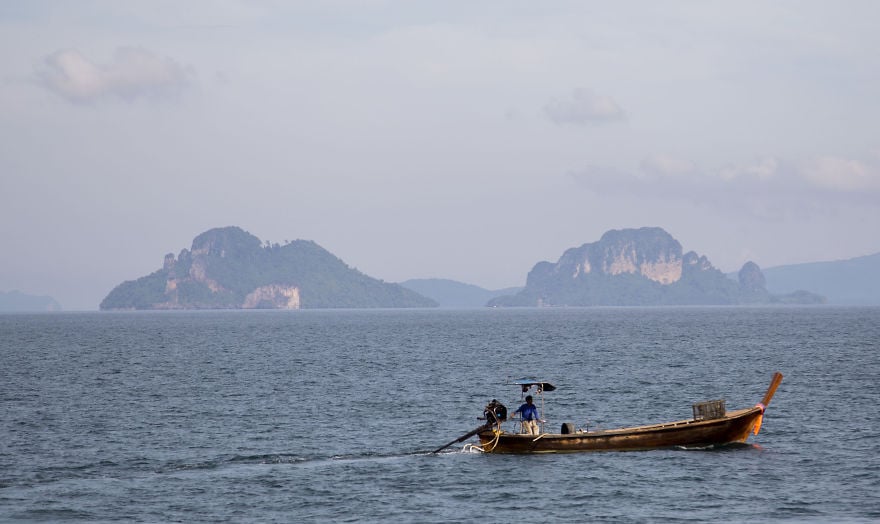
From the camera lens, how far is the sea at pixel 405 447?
132 ft

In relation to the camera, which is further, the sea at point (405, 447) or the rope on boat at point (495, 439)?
the rope on boat at point (495, 439)

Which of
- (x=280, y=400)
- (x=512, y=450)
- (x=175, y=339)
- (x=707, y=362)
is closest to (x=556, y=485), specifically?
(x=512, y=450)

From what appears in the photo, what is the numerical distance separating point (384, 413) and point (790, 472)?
2932cm

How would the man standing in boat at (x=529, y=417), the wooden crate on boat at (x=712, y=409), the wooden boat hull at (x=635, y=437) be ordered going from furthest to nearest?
the wooden crate on boat at (x=712, y=409) < the man standing in boat at (x=529, y=417) < the wooden boat hull at (x=635, y=437)

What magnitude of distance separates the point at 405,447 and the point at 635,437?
11.9 metres

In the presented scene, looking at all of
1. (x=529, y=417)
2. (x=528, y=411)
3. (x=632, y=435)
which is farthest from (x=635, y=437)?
(x=528, y=411)

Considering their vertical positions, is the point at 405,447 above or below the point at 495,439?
below

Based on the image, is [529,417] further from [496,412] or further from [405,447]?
[405,447]

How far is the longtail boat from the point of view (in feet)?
163

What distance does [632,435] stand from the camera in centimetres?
5012

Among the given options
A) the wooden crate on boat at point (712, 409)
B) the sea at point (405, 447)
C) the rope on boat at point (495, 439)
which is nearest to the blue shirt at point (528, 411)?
the rope on boat at point (495, 439)

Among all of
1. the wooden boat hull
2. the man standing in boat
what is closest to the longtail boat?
the wooden boat hull

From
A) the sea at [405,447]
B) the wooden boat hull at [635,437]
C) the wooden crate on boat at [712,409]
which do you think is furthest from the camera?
the wooden crate on boat at [712,409]

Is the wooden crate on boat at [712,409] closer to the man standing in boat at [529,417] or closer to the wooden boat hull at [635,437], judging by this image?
the wooden boat hull at [635,437]
